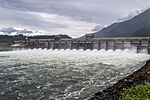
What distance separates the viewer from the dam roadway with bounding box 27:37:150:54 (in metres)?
118

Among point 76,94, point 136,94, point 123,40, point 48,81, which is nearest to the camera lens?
point 136,94

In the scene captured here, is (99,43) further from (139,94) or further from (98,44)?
(139,94)

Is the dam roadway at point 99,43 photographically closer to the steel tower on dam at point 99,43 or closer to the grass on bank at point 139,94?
the steel tower on dam at point 99,43

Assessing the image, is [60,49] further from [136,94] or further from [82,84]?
[136,94]

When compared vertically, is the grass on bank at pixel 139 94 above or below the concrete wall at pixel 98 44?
below

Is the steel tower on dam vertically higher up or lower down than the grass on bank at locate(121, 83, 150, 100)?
higher up

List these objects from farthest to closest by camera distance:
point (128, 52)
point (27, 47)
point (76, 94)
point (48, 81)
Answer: point (27, 47) → point (128, 52) → point (48, 81) → point (76, 94)

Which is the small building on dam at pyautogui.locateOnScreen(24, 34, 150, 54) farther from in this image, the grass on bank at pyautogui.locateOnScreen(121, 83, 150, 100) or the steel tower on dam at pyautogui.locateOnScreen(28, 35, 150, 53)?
the grass on bank at pyautogui.locateOnScreen(121, 83, 150, 100)

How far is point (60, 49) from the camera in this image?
151 meters

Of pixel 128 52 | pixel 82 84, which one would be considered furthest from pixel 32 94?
pixel 128 52

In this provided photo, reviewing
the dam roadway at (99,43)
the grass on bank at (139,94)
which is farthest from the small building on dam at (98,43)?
the grass on bank at (139,94)

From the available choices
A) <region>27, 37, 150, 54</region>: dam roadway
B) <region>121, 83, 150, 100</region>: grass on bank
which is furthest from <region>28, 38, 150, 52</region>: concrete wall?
<region>121, 83, 150, 100</region>: grass on bank

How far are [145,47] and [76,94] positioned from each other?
8416 cm

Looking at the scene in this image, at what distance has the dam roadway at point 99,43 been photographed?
387ft
